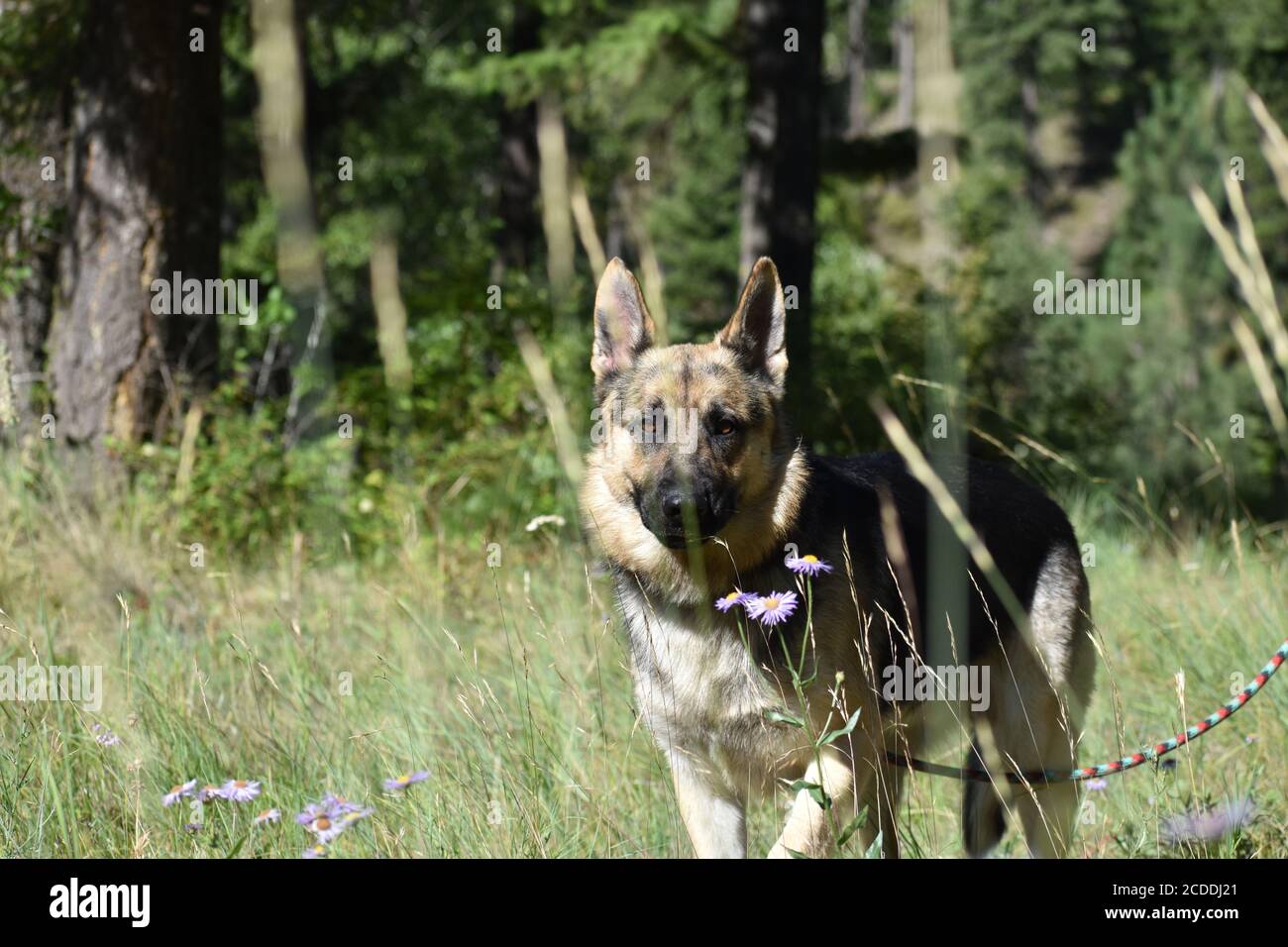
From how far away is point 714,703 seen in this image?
3986 millimetres

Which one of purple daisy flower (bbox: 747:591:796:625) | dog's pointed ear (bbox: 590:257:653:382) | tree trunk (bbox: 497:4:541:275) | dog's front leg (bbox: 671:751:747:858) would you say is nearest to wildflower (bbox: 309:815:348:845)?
purple daisy flower (bbox: 747:591:796:625)

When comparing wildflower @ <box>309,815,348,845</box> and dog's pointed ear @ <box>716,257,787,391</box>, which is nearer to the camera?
wildflower @ <box>309,815,348,845</box>

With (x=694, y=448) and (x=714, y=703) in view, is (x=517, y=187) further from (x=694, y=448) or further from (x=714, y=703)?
(x=714, y=703)

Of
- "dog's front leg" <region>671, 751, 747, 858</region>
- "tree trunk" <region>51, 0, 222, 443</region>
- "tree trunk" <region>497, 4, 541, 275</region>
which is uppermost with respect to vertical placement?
"tree trunk" <region>497, 4, 541, 275</region>

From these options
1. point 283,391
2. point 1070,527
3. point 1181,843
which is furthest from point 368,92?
point 1181,843

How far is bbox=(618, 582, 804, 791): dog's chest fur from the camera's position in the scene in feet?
12.9

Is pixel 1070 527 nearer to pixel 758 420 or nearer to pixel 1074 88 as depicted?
pixel 758 420

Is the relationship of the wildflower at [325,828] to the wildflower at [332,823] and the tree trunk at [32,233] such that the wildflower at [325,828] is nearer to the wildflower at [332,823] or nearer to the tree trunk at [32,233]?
the wildflower at [332,823]

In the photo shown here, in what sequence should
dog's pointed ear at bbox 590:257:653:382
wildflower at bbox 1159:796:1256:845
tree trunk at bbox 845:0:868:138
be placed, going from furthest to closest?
tree trunk at bbox 845:0:868:138, dog's pointed ear at bbox 590:257:653:382, wildflower at bbox 1159:796:1256:845

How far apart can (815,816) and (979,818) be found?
4.01 feet

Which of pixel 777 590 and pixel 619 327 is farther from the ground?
pixel 619 327

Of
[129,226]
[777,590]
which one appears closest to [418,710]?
[777,590]

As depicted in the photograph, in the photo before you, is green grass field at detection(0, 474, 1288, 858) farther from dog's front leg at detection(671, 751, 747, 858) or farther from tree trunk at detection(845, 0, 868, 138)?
tree trunk at detection(845, 0, 868, 138)

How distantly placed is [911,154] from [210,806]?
11629 millimetres
